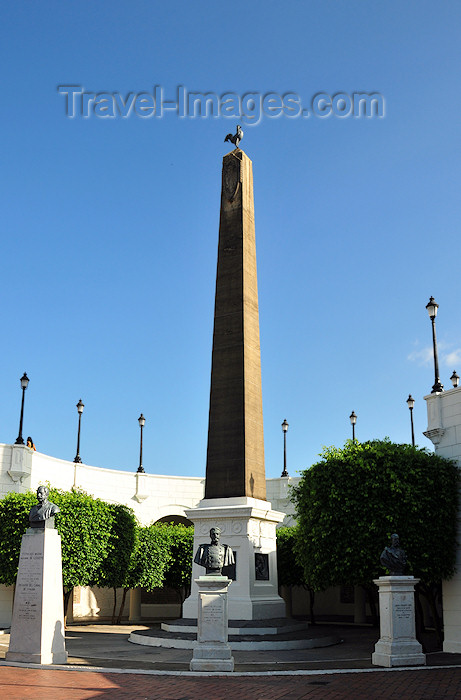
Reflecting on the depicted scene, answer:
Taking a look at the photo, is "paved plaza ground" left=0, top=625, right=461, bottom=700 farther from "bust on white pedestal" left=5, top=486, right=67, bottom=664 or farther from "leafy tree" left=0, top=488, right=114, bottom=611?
"leafy tree" left=0, top=488, right=114, bottom=611

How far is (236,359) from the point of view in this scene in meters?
23.8

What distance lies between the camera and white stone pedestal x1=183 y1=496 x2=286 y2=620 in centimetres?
2150

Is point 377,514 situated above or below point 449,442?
below

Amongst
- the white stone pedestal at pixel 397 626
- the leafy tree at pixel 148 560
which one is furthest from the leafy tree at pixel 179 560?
the white stone pedestal at pixel 397 626

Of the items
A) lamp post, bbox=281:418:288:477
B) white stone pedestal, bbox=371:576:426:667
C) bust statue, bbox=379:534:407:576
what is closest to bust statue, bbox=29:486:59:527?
white stone pedestal, bbox=371:576:426:667

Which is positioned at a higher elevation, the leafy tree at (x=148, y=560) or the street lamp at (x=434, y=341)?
the street lamp at (x=434, y=341)

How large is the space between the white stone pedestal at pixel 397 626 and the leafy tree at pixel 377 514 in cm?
399

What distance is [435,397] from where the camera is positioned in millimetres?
22109

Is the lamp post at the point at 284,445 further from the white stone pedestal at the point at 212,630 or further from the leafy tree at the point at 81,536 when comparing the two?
the white stone pedestal at the point at 212,630

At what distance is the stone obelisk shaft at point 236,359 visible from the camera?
75.5ft

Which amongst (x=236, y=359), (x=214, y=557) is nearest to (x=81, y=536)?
(x=236, y=359)

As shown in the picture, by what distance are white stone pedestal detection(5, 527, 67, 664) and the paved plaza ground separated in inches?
15.8

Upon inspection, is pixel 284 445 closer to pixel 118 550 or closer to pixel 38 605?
pixel 118 550

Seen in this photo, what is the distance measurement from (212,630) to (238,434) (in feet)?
30.7
